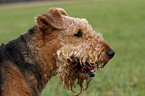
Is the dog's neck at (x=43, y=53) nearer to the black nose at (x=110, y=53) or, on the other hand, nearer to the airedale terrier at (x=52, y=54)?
the airedale terrier at (x=52, y=54)

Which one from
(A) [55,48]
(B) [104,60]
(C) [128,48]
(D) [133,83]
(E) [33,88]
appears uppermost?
(A) [55,48]

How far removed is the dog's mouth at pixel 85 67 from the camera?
3.16m

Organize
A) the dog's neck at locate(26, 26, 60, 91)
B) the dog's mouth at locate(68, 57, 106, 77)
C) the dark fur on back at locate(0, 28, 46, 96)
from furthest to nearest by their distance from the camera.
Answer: the dog's mouth at locate(68, 57, 106, 77), the dog's neck at locate(26, 26, 60, 91), the dark fur on back at locate(0, 28, 46, 96)

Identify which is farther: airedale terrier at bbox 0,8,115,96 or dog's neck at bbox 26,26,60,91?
dog's neck at bbox 26,26,60,91

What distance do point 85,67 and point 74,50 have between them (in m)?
0.31

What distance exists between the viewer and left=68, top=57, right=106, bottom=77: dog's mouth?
3.16m

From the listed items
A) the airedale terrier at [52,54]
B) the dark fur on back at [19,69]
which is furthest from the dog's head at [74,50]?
the dark fur on back at [19,69]

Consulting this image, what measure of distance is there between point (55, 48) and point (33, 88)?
67 cm

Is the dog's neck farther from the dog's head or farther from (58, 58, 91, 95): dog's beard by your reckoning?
(58, 58, 91, 95): dog's beard

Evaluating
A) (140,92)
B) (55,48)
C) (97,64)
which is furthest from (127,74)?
(55,48)

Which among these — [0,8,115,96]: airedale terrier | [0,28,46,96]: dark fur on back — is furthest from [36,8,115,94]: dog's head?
[0,28,46,96]: dark fur on back

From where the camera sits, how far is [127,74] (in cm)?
560

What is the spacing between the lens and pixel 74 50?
3158mm

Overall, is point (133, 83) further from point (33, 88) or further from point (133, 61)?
point (33, 88)
